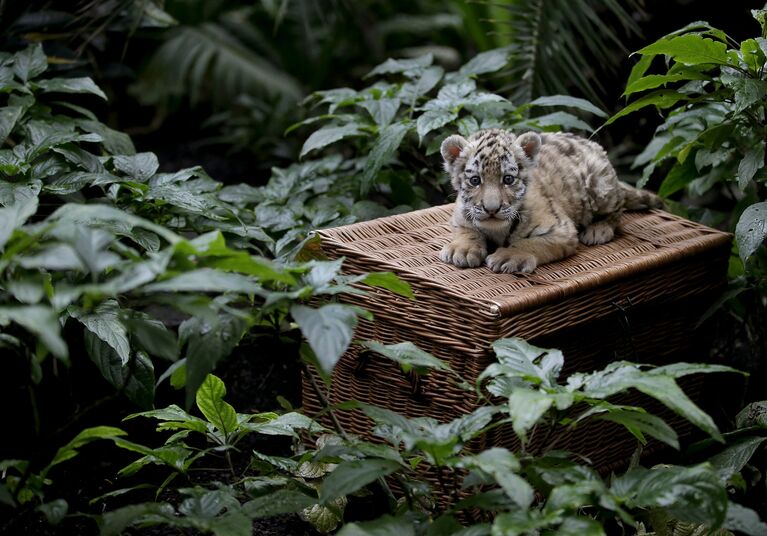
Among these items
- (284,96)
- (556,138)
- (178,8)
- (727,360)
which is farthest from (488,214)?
(178,8)

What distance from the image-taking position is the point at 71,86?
361 centimetres

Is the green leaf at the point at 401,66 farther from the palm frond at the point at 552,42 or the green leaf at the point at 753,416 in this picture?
the green leaf at the point at 753,416

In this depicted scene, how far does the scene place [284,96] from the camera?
6.91 meters

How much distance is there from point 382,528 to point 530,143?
1.55 m

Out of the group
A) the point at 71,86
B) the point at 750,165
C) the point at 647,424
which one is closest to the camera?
the point at 647,424

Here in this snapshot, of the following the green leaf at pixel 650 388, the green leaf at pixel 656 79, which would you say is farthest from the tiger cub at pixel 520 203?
the green leaf at pixel 650 388

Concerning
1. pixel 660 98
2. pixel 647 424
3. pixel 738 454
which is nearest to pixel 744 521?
pixel 647 424

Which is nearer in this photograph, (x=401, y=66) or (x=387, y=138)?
(x=387, y=138)

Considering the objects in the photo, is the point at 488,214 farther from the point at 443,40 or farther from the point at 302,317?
the point at 443,40

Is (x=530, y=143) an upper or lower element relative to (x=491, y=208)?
upper

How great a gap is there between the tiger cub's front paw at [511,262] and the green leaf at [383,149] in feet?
2.57

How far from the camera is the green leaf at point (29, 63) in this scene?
3.63m

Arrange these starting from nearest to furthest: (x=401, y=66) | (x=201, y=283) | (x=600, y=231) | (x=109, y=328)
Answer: (x=201, y=283), (x=109, y=328), (x=600, y=231), (x=401, y=66)

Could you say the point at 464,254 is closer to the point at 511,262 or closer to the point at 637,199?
the point at 511,262
